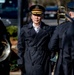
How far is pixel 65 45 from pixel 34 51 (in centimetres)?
78

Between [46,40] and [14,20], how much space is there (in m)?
9.93

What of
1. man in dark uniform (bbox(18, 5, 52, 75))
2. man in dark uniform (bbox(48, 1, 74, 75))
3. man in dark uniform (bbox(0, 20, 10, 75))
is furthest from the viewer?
man in dark uniform (bbox(18, 5, 52, 75))

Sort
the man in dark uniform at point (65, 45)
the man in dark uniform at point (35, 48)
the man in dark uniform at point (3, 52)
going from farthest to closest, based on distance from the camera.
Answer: the man in dark uniform at point (35, 48), the man in dark uniform at point (3, 52), the man in dark uniform at point (65, 45)

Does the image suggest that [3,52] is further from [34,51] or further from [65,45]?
[65,45]

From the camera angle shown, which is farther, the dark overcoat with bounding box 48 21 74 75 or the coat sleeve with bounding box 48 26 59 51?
the coat sleeve with bounding box 48 26 59 51

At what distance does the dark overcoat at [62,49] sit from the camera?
6301mm

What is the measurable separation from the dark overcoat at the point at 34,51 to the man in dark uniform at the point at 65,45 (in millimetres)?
455

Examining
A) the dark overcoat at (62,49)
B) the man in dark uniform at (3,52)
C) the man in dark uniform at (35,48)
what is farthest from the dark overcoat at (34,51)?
the dark overcoat at (62,49)

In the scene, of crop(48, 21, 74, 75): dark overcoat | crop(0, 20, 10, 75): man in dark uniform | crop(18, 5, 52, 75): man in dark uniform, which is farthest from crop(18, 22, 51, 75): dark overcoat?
crop(48, 21, 74, 75): dark overcoat

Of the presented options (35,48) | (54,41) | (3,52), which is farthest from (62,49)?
(3,52)

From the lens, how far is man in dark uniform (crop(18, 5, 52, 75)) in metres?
6.92

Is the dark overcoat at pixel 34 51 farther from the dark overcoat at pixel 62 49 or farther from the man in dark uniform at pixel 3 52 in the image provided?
the dark overcoat at pixel 62 49

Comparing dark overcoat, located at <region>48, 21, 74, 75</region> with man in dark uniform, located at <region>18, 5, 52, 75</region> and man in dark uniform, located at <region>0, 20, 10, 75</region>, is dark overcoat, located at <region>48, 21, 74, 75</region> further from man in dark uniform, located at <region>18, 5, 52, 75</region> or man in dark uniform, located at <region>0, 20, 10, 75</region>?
man in dark uniform, located at <region>0, 20, 10, 75</region>

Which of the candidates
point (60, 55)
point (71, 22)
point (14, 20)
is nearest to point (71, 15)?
point (71, 22)
